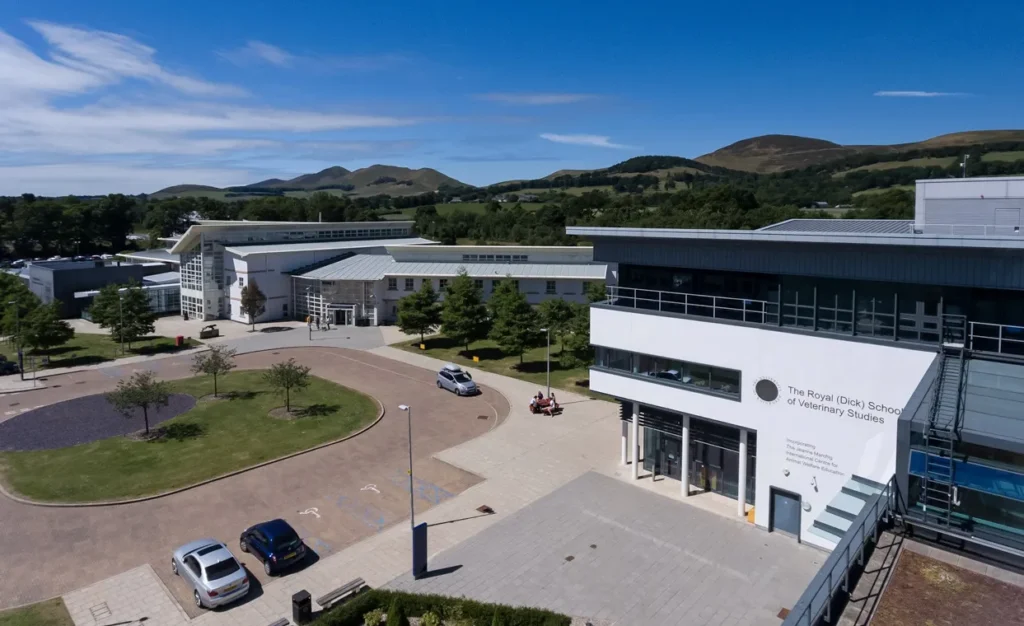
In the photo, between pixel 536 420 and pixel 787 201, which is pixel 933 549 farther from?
pixel 787 201

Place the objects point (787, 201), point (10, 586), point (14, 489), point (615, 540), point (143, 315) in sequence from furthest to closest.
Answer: point (787, 201), point (143, 315), point (14, 489), point (615, 540), point (10, 586)

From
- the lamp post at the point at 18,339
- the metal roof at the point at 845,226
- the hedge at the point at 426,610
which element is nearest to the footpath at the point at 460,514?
the hedge at the point at 426,610

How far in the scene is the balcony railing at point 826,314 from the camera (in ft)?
49.3

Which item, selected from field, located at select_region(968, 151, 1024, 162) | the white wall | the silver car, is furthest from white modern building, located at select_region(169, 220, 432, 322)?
field, located at select_region(968, 151, 1024, 162)

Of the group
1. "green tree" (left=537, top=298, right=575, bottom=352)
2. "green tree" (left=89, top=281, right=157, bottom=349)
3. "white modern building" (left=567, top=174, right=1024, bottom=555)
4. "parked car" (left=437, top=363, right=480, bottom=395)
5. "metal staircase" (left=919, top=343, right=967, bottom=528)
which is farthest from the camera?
"green tree" (left=89, top=281, right=157, bottom=349)

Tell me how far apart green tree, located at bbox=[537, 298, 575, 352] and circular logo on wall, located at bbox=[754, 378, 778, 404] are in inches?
800

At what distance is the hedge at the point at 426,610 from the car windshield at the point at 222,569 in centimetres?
283

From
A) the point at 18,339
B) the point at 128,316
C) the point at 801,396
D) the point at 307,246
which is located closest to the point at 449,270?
the point at 307,246

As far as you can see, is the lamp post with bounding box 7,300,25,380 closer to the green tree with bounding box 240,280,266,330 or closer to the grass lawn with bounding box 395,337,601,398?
the green tree with bounding box 240,280,266,330

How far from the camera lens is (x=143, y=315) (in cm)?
4356

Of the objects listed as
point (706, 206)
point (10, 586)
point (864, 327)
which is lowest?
point (10, 586)

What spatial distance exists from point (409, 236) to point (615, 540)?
202 ft

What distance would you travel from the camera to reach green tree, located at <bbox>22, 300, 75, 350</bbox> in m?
38.1

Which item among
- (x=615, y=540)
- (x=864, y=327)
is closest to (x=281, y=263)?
(x=615, y=540)
